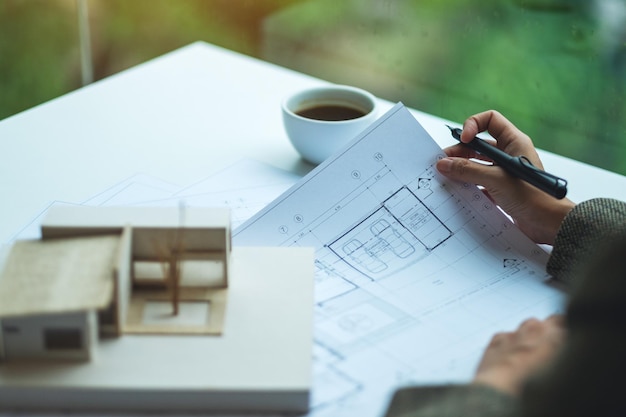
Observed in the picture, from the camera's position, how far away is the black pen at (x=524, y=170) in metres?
0.93

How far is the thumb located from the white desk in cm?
18

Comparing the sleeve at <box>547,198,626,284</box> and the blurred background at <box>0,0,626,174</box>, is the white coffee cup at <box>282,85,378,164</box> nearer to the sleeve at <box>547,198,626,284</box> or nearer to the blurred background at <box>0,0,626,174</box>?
the sleeve at <box>547,198,626,284</box>

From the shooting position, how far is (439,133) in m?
1.23

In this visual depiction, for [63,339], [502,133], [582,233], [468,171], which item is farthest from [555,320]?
[63,339]

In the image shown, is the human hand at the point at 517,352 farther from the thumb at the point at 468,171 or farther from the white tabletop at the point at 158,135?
the white tabletop at the point at 158,135

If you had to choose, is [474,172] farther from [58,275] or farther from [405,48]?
[405,48]

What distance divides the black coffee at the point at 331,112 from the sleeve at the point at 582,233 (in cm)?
37

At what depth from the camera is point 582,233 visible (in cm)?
88

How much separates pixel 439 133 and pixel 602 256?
69 centimetres

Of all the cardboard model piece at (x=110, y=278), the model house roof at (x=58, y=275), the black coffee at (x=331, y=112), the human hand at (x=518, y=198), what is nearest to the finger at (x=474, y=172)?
the human hand at (x=518, y=198)

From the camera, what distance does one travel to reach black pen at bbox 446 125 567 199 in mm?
927

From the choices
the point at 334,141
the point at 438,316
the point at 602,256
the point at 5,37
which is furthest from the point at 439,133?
the point at 5,37

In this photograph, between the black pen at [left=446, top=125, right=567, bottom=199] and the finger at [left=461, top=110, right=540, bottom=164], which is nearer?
the black pen at [left=446, top=125, right=567, bottom=199]

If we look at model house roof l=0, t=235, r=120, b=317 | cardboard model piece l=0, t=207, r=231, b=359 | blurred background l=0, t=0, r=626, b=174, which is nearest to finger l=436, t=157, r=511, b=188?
cardboard model piece l=0, t=207, r=231, b=359
